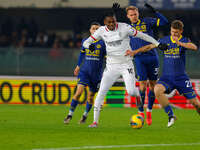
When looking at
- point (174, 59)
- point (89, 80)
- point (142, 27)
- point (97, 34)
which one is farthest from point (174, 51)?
point (89, 80)

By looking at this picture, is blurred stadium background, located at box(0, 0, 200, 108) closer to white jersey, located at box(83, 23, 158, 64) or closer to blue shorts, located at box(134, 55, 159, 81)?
blue shorts, located at box(134, 55, 159, 81)

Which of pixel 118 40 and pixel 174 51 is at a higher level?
pixel 118 40

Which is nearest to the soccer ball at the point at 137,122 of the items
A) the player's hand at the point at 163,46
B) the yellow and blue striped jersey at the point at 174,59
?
the yellow and blue striped jersey at the point at 174,59

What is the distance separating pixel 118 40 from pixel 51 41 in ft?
45.8

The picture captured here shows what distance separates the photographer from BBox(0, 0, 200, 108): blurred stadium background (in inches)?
759

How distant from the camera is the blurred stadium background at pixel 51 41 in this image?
1928 centimetres

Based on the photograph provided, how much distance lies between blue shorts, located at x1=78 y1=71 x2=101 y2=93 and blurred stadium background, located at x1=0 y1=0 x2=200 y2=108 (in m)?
5.30

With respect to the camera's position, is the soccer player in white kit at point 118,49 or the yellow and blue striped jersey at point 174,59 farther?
the yellow and blue striped jersey at point 174,59

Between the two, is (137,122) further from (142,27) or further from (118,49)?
(142,27)

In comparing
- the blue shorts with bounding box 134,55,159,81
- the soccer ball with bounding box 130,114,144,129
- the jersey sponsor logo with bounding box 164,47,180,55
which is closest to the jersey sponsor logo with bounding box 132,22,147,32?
the blue shorts with bounding box 134,55,159,81

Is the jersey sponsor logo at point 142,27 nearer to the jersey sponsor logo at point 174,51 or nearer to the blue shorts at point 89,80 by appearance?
the jersey sponsor logo at point 174,51

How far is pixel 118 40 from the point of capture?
1045 centimetres

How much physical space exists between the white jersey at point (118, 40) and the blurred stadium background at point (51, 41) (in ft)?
22.0

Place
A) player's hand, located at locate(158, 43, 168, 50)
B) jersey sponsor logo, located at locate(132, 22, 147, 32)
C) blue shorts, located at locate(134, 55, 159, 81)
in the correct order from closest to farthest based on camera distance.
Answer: player's hand, located at locate(158, 43, 168, 50), jersey sponsor logo, located at locate(132, 22, 147, 32), blue shorts, located at locate(134, 55, 159, 81)
